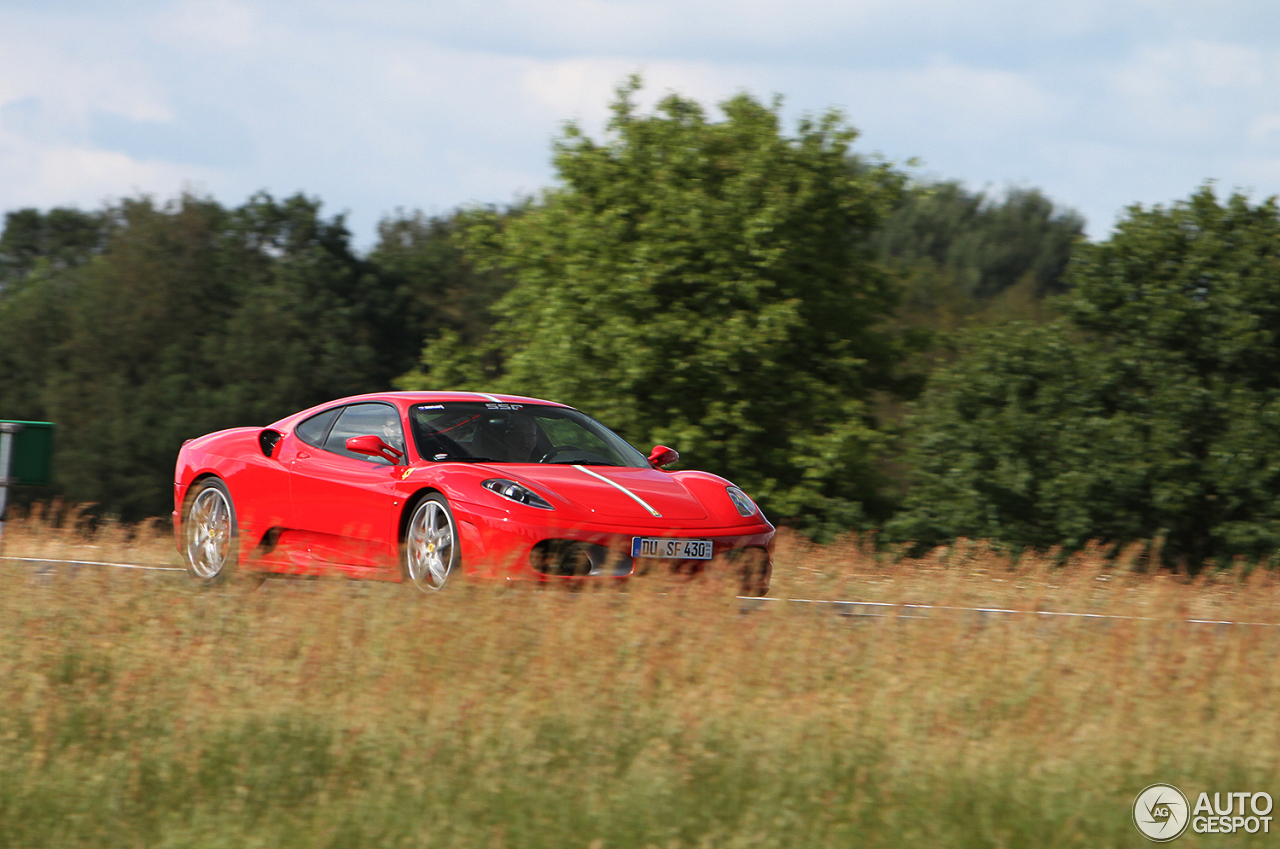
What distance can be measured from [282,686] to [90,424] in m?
42.6

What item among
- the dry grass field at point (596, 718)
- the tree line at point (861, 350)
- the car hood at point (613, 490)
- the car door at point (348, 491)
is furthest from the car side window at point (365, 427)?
the tree line at point (861, 350)

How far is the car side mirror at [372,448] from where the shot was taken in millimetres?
8406

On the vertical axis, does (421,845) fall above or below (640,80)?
below

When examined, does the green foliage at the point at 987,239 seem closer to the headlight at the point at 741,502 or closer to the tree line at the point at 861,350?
the tree line at the point at 861,350

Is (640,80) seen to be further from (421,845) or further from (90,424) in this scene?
(90,424)

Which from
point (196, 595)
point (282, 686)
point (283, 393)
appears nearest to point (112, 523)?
point (196, 595)

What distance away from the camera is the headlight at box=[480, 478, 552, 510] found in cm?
788

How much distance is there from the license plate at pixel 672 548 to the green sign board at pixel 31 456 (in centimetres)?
351

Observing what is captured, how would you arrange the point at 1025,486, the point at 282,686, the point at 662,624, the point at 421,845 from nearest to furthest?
the point at 421,845 < the point at 282,686 < the point at 662,624 < the point at 1025,486

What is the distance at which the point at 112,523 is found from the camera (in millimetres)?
11594

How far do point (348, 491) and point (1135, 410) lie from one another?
1371cm

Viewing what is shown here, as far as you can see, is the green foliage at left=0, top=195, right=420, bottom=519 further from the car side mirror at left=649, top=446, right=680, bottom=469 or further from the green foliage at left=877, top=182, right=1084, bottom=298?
the car side mirror at left=649, top=446, right=680, bottom=469

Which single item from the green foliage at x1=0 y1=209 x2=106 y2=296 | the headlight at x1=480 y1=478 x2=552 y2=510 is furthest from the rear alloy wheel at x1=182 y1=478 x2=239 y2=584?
the green foliage at x1=0 y1=209 x2=106 y2=296

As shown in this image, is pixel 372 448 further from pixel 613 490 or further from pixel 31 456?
pixel 31 456
